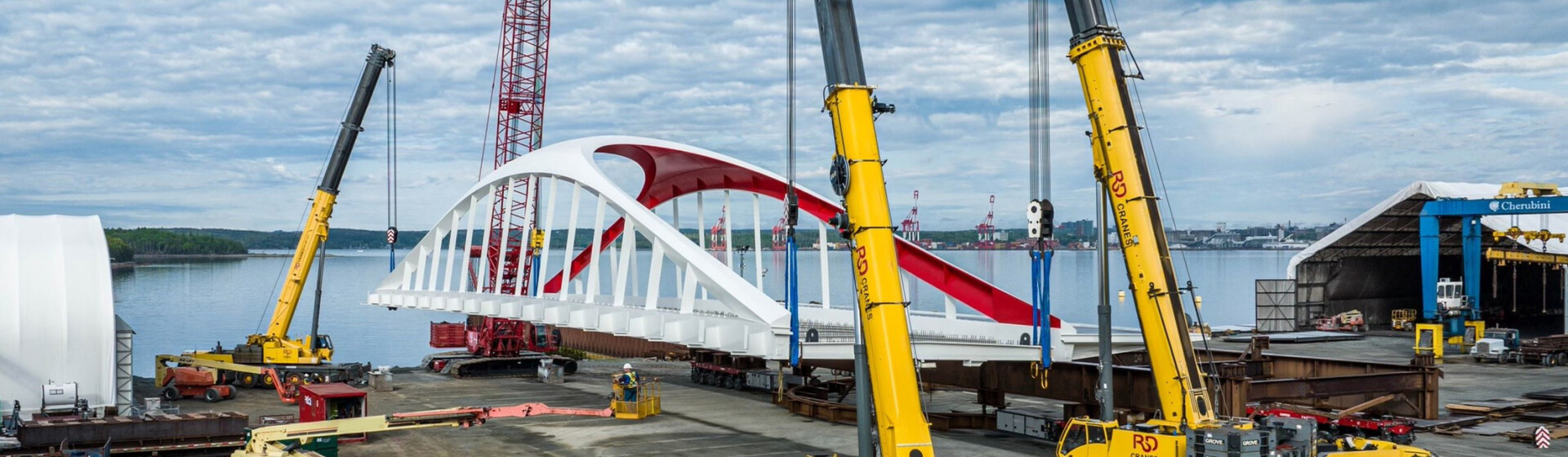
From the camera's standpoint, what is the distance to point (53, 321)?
27.4m

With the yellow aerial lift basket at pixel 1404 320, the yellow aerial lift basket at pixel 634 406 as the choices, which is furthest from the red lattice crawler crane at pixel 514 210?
the yellow aerial lift basket at pixel 1404 320

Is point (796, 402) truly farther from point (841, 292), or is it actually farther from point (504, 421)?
point (841, 292)

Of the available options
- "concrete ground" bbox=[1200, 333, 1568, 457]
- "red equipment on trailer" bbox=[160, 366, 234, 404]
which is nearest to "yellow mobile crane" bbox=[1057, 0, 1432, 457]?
"concrete ground" bbox=[1200, 333, 1568, 457]

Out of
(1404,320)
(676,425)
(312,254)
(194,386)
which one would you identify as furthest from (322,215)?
(1404,320)

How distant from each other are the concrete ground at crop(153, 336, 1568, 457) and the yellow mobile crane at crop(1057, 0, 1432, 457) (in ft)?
20.2

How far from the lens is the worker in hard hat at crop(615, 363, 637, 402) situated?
1143 inches

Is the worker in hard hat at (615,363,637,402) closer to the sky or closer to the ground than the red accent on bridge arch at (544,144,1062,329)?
closer to the ground

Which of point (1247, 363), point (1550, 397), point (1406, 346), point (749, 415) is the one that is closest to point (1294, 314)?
point (1406, 346)

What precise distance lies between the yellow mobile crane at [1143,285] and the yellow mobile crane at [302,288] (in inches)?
1020

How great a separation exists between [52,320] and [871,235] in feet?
68.9

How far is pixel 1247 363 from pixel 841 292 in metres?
95.0

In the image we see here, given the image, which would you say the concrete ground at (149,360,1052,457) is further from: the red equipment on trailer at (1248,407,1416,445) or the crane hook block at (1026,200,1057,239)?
the crane hook block at (1026,200,1057,239)

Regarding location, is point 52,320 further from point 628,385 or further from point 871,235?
point 871,235

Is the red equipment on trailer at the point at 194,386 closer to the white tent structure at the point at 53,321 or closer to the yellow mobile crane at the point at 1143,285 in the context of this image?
the white tent structure at the point at 53,321
